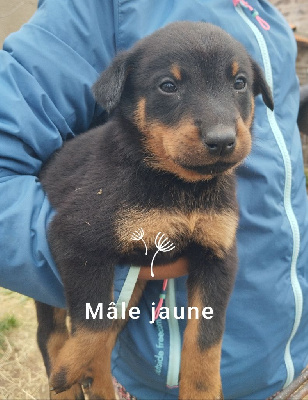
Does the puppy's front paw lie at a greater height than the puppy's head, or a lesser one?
lesser

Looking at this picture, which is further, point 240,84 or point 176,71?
point 240,84

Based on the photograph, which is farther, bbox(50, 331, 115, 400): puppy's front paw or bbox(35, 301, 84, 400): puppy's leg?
bbox(35, 301, 84, 400): puppy's leg

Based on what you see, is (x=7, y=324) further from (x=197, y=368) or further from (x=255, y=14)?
(x=255, y=14)

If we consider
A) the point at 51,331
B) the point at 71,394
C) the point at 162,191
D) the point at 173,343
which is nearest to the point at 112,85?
the point at 162,191

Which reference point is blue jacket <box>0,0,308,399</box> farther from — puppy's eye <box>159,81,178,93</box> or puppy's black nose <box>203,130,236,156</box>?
puppy's black nose <box>203,130,236,156</box>

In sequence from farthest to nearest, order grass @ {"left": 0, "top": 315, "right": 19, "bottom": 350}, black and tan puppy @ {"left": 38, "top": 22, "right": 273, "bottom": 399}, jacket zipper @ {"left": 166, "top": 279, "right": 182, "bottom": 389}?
1. grass @ {"left": 0, "top": 315, "right": 19, "bottom": 350}
2. jacket zipper @ {"left": 166, "top": 279, "right": 182, "bottom": 389}
3. black and tan puppy @ {"left": 38, "top": 22, "right": 273, "bottom": 399}

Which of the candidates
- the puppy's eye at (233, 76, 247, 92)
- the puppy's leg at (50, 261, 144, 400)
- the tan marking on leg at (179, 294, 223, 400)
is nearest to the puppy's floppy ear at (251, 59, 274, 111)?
the puppy's eye at (233, 76, 247, 92)

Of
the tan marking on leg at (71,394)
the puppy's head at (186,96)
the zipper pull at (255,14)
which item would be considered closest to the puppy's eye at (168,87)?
the puppy's head at (186,96)

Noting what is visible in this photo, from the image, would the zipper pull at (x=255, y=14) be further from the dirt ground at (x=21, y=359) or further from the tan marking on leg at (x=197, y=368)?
the dirt ground at (x=21, y=359)
